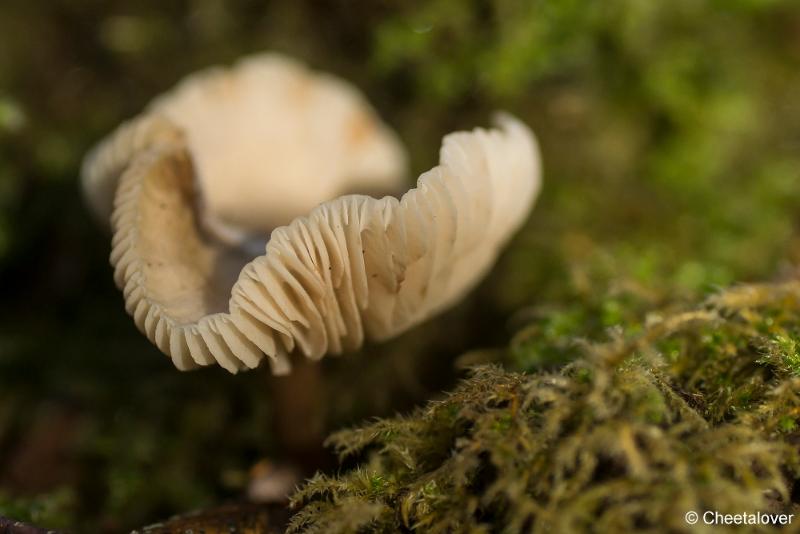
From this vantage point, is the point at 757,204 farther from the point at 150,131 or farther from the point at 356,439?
the point at 150,131

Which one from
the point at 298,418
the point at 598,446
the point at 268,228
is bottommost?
the point at 298,418

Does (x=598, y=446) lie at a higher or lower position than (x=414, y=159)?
lower

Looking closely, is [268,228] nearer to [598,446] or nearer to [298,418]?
[298,418]

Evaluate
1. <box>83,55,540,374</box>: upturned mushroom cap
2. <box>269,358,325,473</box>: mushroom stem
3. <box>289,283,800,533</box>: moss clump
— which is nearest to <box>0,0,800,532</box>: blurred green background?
<box>269,358,325,473</box>: mushroom stem

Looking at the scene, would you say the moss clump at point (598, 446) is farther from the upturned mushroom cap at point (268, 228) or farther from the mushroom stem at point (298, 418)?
the mushroom stem at point (298, 418)

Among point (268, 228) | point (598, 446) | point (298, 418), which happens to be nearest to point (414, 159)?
point (268, 228)

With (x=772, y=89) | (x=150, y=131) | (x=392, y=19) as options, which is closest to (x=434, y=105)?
(x=392, y=19)

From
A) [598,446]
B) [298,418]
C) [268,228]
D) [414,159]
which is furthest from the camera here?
[414,159]
